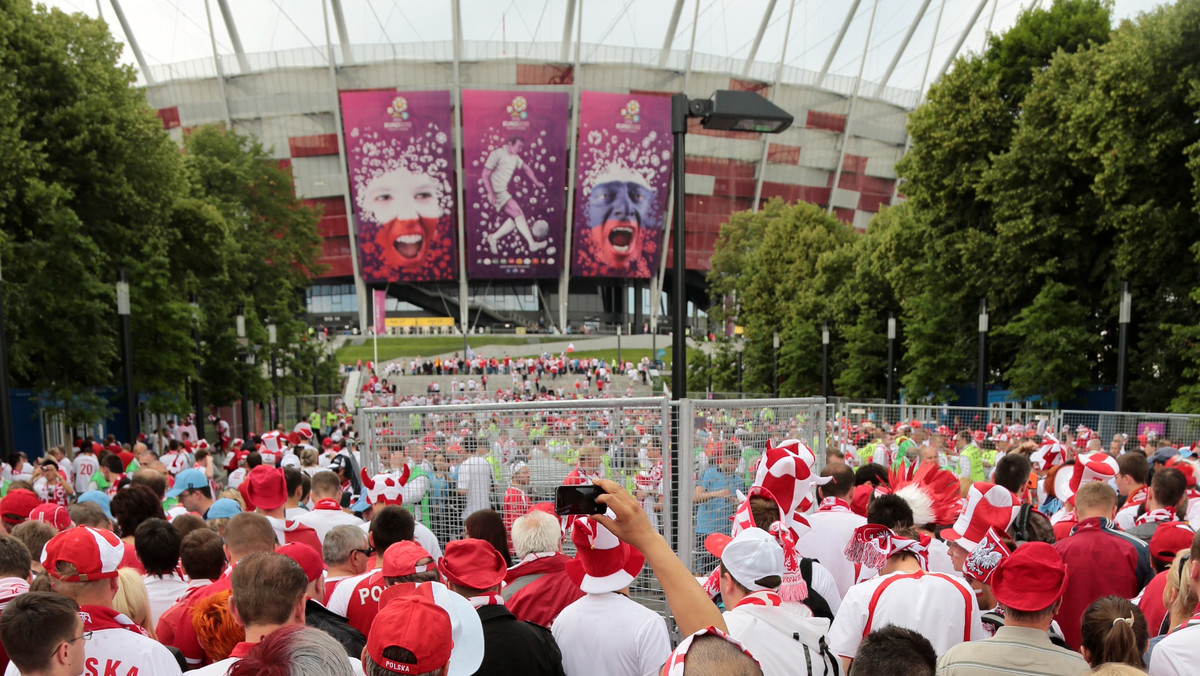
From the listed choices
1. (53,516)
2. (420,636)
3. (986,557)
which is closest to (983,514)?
(986,557)

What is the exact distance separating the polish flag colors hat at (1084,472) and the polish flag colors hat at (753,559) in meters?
4.04

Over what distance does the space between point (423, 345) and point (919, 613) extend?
8183 cm

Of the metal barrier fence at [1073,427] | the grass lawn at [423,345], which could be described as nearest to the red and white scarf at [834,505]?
the metal barrier fence at [1073,427]

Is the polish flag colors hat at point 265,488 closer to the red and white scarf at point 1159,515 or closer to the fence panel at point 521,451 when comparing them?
the fence panel at point 521,451

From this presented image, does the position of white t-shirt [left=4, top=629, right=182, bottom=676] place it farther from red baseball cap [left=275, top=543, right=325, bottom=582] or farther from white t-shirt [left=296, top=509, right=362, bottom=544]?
A: white t-shirt [left=296, top=509, right=362, bottom=544]

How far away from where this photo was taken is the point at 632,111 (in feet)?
248

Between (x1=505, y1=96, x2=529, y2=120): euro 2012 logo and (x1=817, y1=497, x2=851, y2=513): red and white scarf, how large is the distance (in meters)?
71.5

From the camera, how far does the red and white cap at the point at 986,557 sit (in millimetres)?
4227

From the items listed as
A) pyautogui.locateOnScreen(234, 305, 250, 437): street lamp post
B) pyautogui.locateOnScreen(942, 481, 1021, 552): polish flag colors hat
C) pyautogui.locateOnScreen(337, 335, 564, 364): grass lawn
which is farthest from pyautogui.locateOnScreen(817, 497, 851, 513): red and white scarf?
pyautogui.locateOnScreen(337, 335, 564, 364): grass lawn

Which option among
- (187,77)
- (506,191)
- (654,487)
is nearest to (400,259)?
(506,191)

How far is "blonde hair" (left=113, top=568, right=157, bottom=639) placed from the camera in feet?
14.3

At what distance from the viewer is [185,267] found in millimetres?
30297

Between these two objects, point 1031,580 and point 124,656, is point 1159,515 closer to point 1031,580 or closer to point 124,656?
point 1031,580

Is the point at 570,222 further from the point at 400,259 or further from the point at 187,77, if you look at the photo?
the point at 187,77
